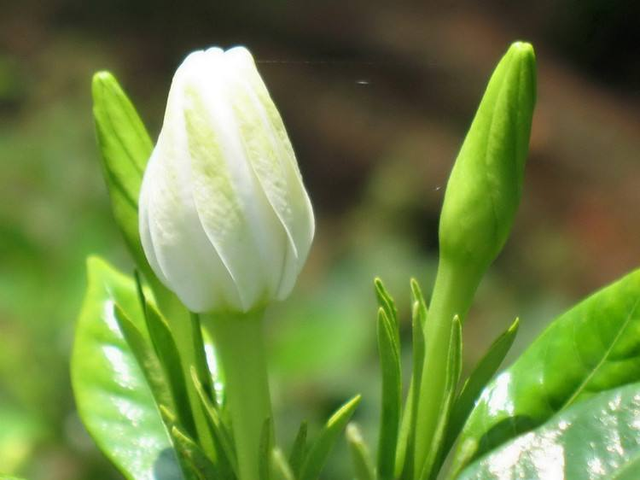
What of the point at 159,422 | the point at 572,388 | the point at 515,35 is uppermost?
the point at 572,388

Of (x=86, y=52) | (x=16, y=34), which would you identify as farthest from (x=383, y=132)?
(x=16, y=34)

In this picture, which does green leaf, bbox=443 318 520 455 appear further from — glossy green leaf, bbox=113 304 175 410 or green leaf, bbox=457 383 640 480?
glossy green leaf, bbox=113 304 175 410

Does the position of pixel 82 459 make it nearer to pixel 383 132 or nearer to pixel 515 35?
pixel 383 132

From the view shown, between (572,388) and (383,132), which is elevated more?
(572,388)

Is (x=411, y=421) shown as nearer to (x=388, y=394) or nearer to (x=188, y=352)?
(x=388, y=394)

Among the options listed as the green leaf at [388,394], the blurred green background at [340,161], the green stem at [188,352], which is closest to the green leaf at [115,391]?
the green stem at [188,352]

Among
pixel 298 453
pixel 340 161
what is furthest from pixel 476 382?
pixel 340 161

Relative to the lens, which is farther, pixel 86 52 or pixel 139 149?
pixel 86 52
